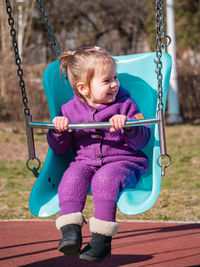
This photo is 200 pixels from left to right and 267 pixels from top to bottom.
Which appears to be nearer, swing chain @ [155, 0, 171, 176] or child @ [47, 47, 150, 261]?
child @ [47, 47, 150, 261]

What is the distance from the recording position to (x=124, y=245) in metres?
3.87

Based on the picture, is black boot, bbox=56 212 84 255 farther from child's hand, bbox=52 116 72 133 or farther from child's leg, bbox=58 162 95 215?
child's hand, bbox=52 116 72 133

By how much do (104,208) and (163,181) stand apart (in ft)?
13.9

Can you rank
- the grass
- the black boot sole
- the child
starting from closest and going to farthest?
the black boot sole
the child
the grass

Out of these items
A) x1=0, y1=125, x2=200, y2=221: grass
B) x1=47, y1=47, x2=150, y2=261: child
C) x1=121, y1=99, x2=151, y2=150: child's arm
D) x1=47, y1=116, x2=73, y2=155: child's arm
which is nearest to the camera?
x1=47, y1=47, x2=150, y2=261: child

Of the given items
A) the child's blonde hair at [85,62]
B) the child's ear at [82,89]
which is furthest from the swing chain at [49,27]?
the child's ear at [82,89]

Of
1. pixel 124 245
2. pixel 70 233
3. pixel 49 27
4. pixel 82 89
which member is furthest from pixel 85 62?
pixel 124 245

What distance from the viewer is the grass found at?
511 centimetres

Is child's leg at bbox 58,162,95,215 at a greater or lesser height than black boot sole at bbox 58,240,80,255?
greater

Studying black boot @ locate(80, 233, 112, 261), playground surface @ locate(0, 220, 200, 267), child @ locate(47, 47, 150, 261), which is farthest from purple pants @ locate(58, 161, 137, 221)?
playground surface @ locate(0, 220, 200, 267)

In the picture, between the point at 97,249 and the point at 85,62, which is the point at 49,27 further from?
the point at 97,249

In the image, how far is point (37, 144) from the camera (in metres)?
9.71

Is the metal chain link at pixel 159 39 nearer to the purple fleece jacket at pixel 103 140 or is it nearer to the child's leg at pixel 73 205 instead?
the purple fleece jacket at pixel 103 140

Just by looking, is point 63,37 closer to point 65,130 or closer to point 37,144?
point 37,144
